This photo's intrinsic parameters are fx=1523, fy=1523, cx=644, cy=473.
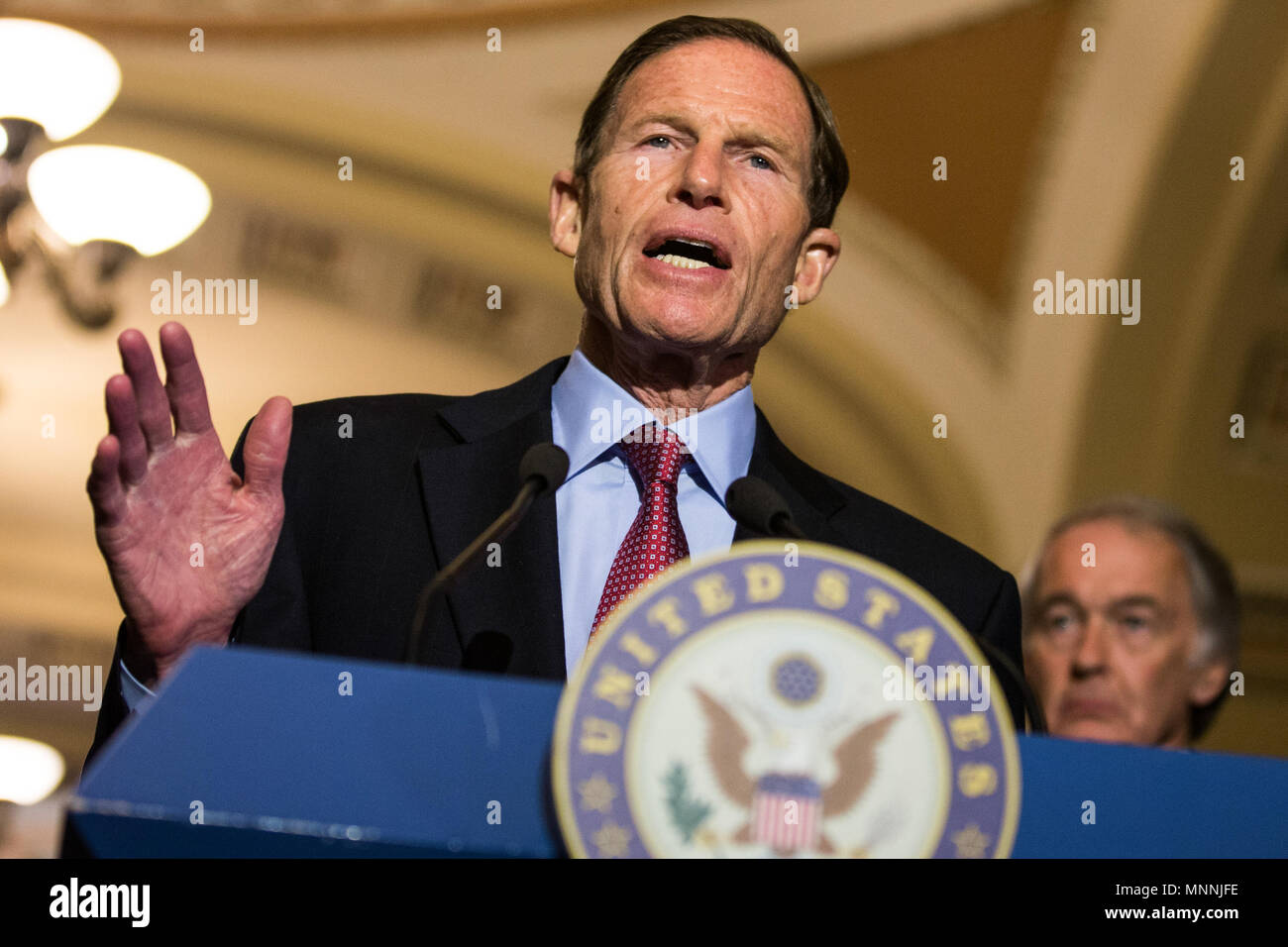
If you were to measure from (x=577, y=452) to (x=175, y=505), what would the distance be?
0.47m

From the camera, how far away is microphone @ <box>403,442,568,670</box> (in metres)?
1.10

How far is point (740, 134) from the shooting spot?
1.76m

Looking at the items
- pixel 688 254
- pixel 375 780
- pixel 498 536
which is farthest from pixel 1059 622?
pixel 375 780

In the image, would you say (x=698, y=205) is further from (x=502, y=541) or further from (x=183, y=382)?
(x=183, y=382)

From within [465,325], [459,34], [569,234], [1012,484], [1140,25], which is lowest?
[569,234]

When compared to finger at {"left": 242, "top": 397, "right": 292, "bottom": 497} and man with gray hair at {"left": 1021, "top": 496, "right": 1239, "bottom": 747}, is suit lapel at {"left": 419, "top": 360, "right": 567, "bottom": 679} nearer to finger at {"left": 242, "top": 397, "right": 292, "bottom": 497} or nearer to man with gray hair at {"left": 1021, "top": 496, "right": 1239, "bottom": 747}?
finger at {"left": 242, "top": 397, "right": 292, "bottom": 497}

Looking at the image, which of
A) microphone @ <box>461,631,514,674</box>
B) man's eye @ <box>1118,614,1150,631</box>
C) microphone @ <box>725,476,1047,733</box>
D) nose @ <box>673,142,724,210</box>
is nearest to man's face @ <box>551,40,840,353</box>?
nose @ <box>673,142,724,210</box>

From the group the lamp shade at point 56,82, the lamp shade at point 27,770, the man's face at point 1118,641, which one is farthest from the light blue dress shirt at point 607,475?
the lamp shade at point 27,770

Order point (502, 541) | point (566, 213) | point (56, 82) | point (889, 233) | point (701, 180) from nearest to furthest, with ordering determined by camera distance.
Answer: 1. point (502, 541)
2. point (701, 180)
3. point (566, 213)
4. point (56, 82)
5. point (889, 233)

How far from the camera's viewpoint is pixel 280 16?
5996 millimetres

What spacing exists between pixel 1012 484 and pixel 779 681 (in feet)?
18.4
